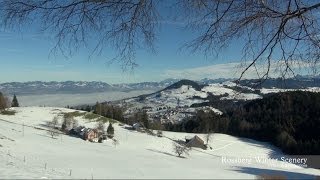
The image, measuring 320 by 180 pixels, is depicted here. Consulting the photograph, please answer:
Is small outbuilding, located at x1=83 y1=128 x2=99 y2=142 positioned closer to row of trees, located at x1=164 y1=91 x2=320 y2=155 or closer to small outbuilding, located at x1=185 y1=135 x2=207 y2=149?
small outbuilding, located at x1=185 y1=135 x2=207 y2=149

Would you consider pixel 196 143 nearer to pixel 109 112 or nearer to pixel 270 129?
pixel 270 129

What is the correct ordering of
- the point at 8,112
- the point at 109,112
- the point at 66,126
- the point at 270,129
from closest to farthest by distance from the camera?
the point at 66,126, the point at 8,112, the point at 270,129, the point at 109,112

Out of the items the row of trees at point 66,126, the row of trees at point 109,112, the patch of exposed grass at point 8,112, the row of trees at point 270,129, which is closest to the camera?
the row of trees at point 66,126

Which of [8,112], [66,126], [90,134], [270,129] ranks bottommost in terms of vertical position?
[270,129]

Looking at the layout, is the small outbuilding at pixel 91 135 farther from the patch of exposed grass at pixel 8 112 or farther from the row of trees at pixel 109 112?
the row of trees at pixel 109 112

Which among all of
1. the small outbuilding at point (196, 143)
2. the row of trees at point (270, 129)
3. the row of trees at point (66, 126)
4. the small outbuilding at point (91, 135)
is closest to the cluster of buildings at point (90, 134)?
the small outbuilding at point (91, 135)

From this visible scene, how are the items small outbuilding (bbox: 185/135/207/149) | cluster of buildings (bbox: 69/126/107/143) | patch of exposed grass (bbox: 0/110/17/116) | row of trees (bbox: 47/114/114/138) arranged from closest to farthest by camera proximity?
cluster of buildings (bbox: 69/126/107/143) → small outbuilding (bbox: 185/135/207/149) → row of trees (bbox: 47/114/114/138) → patch of exposed grass (bbox: 0/110/17/116)

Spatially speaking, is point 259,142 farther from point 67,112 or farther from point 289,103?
point 289,103

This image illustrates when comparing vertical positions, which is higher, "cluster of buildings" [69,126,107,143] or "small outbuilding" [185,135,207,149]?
"cluster of buildings" [69,126,107,143]

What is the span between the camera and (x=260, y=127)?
10931 centimetres

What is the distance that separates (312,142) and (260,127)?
25.5 m

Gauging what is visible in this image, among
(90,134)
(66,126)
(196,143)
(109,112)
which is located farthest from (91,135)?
(109,112)

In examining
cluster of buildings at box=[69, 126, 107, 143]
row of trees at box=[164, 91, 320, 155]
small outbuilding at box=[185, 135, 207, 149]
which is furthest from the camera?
row of trees at box=[164, 91, 320, 155]

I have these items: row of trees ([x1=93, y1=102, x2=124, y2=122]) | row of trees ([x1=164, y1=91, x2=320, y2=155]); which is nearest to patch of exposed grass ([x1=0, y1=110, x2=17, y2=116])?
row of trees ([x1=93, y1=102, x2=124, y2=122])
